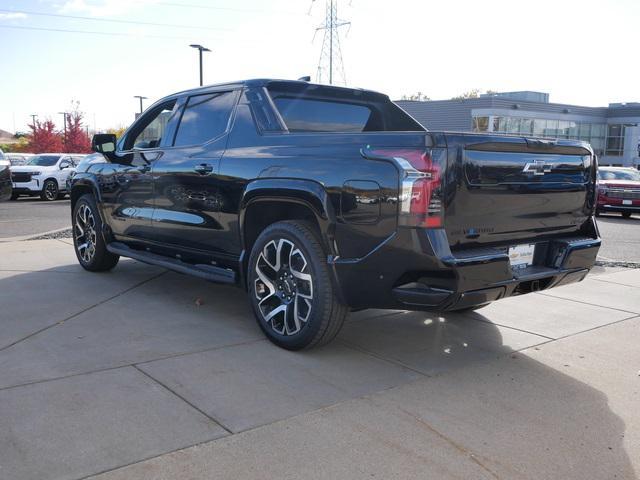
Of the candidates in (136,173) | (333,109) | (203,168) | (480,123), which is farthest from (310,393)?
(480,123)

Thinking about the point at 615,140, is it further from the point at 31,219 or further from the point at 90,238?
the point at 90,238

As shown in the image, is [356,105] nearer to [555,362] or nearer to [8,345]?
[555,362]

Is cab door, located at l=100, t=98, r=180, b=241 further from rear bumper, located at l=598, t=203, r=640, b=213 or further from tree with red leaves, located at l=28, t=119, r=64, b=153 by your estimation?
tree with red leaves, located at l=28, t=119, r=64, b=153

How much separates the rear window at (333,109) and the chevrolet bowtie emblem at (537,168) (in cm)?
180

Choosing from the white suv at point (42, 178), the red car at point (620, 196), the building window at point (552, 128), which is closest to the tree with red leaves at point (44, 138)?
the white suv at point (42, 178)

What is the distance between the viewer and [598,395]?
12.7ft

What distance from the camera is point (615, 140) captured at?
58938mm

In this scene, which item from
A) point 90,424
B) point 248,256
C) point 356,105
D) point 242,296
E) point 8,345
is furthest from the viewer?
point 242,296

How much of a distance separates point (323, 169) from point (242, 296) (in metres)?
2.43

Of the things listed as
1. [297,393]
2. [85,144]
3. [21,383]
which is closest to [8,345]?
[21,383]

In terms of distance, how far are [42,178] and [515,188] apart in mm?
19258

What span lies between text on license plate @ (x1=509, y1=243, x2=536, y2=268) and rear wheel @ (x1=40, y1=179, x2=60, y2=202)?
1916cm

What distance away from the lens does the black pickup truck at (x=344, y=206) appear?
3668 mm

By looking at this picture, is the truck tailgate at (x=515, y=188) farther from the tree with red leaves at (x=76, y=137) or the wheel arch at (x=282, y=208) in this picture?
the tree with red leaves at (x=76, y=137)
